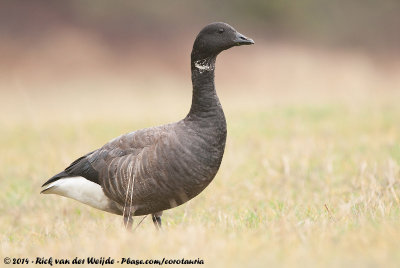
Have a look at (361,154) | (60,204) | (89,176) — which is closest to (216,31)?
(89,176)

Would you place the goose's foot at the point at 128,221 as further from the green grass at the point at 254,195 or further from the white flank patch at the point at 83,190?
the white flank patch at the point at 83,190

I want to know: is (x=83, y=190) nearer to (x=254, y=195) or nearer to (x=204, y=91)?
(x=204, y=91)

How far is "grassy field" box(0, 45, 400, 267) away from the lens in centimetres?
417

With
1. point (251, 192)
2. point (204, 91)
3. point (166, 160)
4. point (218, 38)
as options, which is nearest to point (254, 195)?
point (251, 192)

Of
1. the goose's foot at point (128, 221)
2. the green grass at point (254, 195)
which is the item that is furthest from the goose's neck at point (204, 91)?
the goose's foot at point (128, 221)

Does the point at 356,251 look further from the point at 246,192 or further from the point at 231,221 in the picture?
the point at 246,192

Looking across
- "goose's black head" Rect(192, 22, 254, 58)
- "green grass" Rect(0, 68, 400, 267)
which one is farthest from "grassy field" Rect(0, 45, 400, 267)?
"goose's black head" Rect(192, 22, 254, 58)

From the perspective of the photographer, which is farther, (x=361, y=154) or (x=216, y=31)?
(x=361, y=154)

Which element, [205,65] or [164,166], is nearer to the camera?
[164,166]

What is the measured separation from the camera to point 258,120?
43.5ft

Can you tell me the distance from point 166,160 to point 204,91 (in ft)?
2.95

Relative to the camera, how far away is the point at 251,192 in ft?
25.1

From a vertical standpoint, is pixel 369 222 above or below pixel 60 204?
above

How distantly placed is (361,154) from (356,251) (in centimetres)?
552
